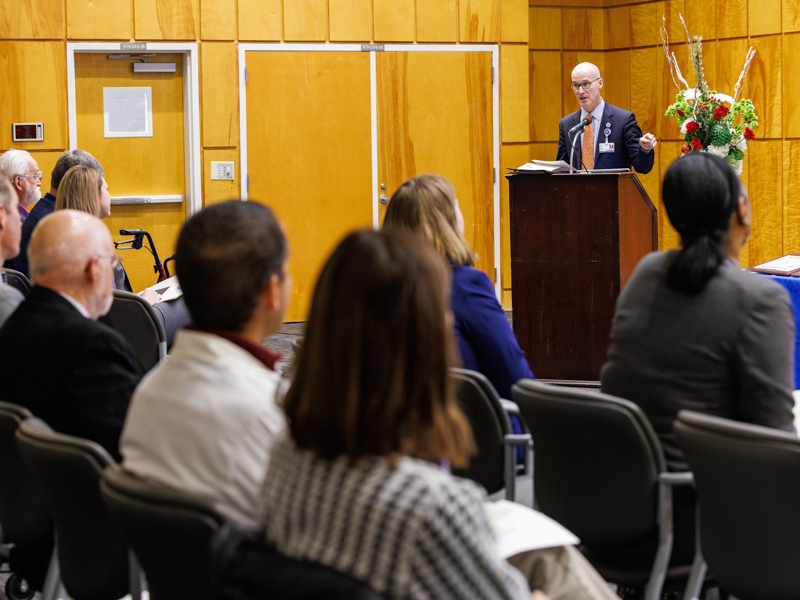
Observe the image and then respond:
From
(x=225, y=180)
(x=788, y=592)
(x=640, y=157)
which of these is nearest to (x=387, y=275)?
(x=788, y=592)

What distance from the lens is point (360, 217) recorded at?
792 cm

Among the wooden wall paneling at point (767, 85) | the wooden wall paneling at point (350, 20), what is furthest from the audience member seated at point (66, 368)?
the wooden wall paneling at point (767, 85)

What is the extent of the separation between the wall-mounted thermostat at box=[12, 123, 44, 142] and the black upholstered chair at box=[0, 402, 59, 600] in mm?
5552

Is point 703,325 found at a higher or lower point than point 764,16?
lower

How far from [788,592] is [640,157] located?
4444mm

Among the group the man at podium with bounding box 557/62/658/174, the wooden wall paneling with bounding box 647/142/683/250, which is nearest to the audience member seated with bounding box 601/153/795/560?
the man at podium with bounding box 557/62/658/174

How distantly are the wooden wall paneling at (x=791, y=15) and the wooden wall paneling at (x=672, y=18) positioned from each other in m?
0.93

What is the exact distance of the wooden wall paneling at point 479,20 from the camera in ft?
26.2

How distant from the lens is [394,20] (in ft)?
25.7

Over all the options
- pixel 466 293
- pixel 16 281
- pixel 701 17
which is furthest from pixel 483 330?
pixel 701 17

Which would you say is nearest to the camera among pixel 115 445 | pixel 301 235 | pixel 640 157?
pixel 115 445

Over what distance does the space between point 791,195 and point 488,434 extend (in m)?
6.32

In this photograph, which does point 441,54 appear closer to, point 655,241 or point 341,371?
point 655,241

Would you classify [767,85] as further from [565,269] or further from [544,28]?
[565,269]
